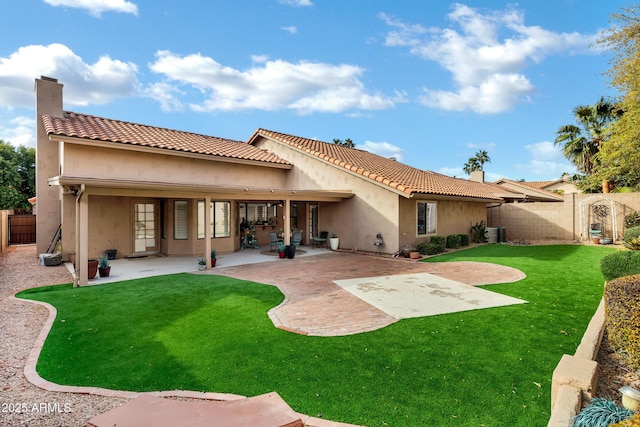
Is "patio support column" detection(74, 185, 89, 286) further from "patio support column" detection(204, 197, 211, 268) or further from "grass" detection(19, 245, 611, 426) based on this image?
"patio support column" detection(204, 197, 211, 268)

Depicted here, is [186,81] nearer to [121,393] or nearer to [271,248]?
[271,248]

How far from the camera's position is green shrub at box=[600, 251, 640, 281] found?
25.8 feet

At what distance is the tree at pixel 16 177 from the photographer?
2755cm

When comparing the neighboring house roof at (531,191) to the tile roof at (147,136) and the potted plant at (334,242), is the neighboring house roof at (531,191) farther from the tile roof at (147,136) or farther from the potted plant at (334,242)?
the tile roof at (147,136)

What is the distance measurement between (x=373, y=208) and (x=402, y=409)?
12614 mm

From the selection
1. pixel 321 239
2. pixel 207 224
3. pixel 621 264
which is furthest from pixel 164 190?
pixel 621 264

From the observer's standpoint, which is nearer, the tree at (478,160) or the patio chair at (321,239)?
the patio chair at (321,239)

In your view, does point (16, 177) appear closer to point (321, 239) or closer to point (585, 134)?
point (321, 239)

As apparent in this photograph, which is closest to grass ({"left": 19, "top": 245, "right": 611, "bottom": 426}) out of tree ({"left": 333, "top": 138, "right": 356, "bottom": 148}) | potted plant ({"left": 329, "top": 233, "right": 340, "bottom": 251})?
potted plant ({"left": 329, "top": 233, "right": 340, "bottom": 251})

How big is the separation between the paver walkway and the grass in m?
0.42

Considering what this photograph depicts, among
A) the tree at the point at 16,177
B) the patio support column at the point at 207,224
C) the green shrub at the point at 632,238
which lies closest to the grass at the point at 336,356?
the patio support column at the point at 207,224

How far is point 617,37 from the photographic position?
42.1 ft

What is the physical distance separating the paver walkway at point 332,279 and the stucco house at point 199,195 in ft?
6.50

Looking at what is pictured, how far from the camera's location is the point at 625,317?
4.43 meters
